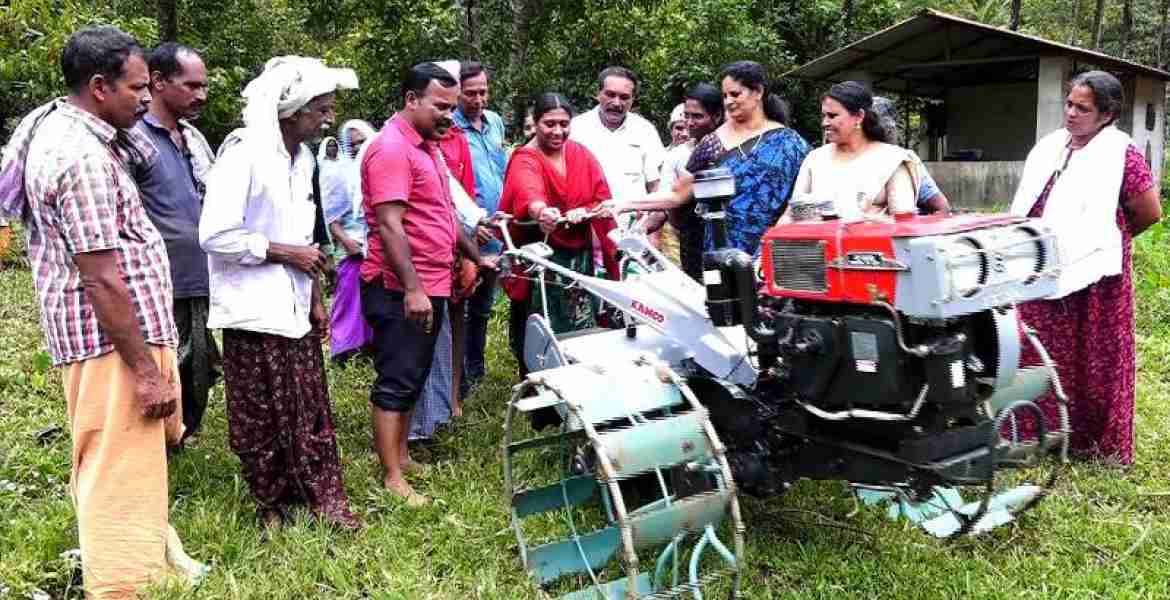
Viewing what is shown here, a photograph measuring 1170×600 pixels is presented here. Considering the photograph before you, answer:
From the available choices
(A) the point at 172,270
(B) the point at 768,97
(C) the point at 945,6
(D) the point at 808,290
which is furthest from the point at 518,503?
(C) the point at 945,6

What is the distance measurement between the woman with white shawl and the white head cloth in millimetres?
1792

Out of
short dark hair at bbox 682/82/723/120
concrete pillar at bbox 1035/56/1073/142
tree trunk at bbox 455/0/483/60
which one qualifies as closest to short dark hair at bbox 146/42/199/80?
short dark hair at bbox 682/82/723/120

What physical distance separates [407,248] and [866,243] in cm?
186

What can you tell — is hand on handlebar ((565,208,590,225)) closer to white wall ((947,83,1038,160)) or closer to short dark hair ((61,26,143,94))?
short dark hair ((61,26,143,94))

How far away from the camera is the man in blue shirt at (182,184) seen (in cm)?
391

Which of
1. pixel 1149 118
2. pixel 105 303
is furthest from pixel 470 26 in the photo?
pixel 1149 118

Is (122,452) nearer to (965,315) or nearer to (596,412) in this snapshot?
(596,412)

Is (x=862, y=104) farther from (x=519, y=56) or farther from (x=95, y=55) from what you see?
(x=519, y=56)

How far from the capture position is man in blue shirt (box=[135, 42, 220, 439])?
12.8 feet

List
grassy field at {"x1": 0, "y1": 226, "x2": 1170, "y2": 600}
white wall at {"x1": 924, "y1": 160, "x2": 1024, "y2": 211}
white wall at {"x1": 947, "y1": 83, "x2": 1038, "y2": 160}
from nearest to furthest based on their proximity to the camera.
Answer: grassy field at {"x1": 0, "y1": 226, "x2": 1170, "y2": 600}, white wall at {"x1": 924, "y1": 160, "x2": 1024, "y2": 211}, white wall at {"x1": 947, "y1": 83, "x2": 1038, "y2": 160}

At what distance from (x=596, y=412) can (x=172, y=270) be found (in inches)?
84.0

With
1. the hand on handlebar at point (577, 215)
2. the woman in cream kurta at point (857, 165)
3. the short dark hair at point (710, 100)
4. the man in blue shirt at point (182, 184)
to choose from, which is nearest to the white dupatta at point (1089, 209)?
the woman in cream kurta at point (857, 165)

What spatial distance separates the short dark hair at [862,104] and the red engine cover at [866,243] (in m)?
1.07

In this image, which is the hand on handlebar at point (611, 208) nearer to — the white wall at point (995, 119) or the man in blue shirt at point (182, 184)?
the man in blue shirt at point (182, 184)
